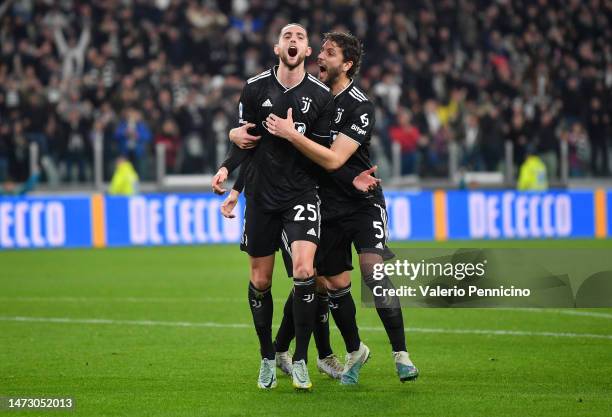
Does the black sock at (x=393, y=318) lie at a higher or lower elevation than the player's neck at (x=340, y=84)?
lower

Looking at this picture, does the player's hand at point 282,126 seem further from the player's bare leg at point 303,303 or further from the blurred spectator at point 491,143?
the blurred spectator at point 491,143

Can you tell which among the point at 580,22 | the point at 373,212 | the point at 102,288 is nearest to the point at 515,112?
the point at 580,22

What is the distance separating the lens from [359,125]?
8547 mm

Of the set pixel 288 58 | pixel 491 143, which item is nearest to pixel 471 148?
pixel 491 143

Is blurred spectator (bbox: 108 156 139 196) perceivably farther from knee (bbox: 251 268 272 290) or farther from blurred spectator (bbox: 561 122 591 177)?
knee (bbox: 251 268 272 290)

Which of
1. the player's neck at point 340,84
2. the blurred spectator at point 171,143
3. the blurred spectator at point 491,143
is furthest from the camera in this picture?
the blurred spectator at point 491,143

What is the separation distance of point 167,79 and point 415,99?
242 inches

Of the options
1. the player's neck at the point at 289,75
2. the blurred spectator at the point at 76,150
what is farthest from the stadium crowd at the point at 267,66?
the player's neck at the point at 289,75

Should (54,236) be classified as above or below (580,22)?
below

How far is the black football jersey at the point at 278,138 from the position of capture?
842 centimetres

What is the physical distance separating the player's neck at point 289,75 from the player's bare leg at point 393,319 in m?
→ 1.34

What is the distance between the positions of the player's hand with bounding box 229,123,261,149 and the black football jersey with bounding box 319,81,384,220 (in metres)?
0.59

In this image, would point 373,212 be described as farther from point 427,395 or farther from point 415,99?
point 415,99

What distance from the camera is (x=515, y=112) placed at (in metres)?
28.8
